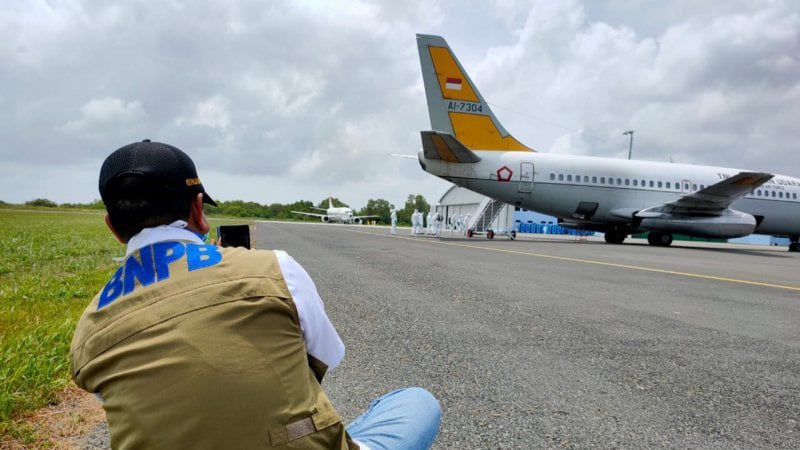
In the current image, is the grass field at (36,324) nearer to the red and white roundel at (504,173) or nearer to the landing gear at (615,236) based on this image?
the red and white roundel at (504,173)

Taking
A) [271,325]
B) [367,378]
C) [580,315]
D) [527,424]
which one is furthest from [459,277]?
[271,325]

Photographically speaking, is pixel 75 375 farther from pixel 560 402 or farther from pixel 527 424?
pixel 560 402

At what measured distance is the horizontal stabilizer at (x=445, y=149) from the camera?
1706 centimetres

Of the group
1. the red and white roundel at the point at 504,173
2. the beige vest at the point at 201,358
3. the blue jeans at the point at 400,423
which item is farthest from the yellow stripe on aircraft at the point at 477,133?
the beige vest at the point at 201,358

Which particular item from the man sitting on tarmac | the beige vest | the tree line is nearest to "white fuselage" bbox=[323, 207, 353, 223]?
the tree line

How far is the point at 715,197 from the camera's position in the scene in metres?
19.2

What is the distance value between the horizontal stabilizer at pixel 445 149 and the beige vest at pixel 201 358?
1612cm

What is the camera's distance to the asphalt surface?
246 centimetres

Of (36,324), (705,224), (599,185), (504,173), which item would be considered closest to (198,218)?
(36,324)

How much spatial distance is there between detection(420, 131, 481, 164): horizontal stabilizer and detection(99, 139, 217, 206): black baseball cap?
15888 millimetres

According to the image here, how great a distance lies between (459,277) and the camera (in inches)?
311

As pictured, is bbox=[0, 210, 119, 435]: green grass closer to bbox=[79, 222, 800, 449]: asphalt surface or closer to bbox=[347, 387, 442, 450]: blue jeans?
bbox=[79, 222, 800, 449]: asphalt surface

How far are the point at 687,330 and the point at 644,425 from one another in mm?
2519

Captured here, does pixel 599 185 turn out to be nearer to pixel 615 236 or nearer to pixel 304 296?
pixel 615 236
